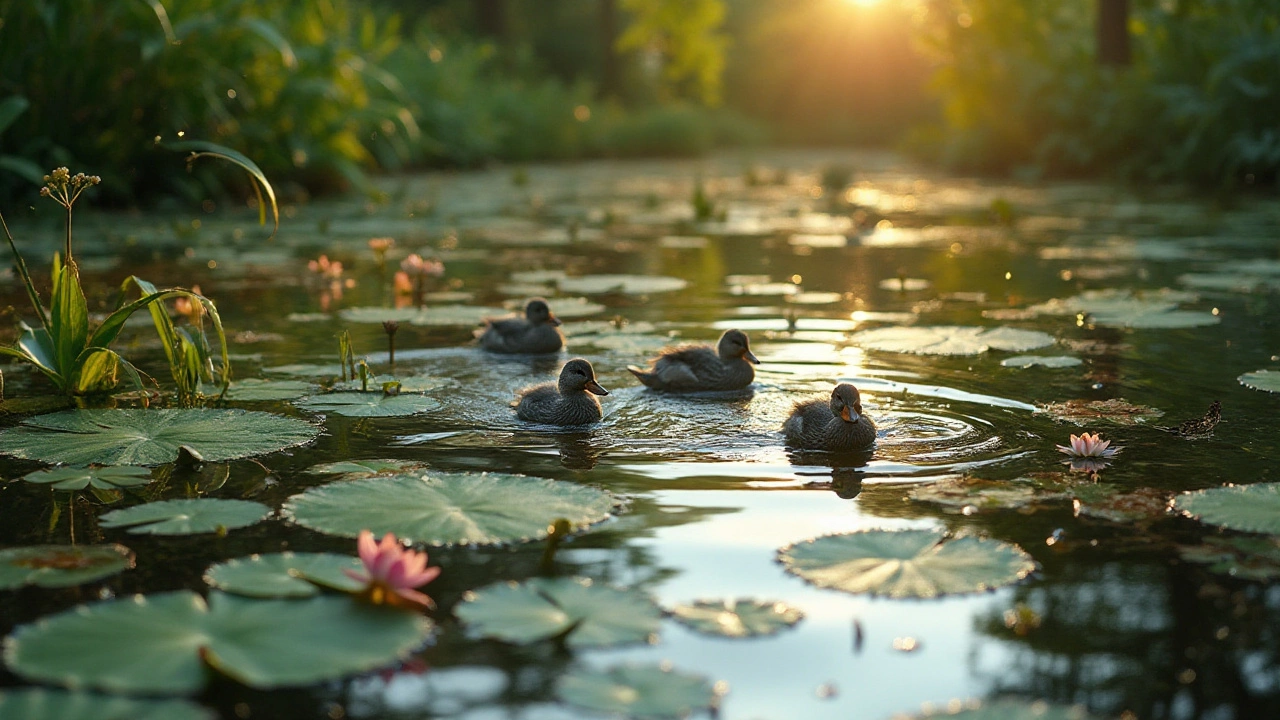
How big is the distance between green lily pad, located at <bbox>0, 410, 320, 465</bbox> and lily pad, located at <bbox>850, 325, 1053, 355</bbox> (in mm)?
2782

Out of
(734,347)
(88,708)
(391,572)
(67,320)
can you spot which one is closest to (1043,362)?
(734,347)

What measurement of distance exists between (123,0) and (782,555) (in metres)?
10.1

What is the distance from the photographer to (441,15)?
126 feet

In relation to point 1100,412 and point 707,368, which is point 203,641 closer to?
point 707,368

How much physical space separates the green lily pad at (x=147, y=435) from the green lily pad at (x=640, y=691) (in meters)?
1.93

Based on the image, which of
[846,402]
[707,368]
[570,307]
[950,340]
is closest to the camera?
[846,402]

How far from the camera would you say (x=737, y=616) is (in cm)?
278

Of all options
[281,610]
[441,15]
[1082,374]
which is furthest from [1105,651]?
[441,15]

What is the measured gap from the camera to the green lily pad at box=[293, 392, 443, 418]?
471cm

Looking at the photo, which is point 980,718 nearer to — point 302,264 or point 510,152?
point 302,264

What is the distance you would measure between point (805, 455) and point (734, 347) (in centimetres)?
118

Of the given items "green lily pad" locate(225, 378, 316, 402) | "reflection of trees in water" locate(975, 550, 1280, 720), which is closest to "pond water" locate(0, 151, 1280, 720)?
"reflection of trees in water" locate(975, 550, 1280, 720)

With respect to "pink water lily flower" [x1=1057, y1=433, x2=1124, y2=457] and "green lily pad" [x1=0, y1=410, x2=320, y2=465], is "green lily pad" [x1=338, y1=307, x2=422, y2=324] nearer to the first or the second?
"green lily pad" [x1=0, y1=410, x2=320, y2=465]

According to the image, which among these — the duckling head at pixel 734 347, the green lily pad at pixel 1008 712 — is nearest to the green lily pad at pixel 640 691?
the green lily pad at pixel 1008 712
